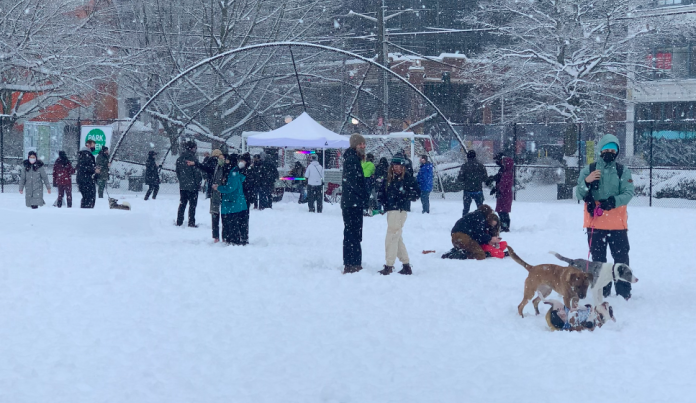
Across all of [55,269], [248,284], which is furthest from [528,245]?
[55,269]

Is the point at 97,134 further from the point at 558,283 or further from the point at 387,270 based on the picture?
the point at 558,283

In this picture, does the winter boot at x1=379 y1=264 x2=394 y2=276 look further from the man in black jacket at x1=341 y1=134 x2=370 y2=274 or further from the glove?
the glove

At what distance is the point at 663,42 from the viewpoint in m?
34.0

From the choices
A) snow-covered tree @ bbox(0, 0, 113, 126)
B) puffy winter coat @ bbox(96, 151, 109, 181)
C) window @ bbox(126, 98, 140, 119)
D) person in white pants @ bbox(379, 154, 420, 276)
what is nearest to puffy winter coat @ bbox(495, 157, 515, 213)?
person in white pants @ bbox(379, 154, 420, 276)

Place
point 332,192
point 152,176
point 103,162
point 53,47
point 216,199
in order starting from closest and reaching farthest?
point 216,199, point 103,162, point 152,176, point 332,192, point 53,47

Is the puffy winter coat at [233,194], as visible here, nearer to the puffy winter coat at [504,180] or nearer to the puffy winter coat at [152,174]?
the puffy winter coat at [504,180]

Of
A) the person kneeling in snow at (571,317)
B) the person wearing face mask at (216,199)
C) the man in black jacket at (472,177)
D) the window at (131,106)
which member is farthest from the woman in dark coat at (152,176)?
the person kneeling in snow at (571,317)

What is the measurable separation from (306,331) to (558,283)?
2.33 metres

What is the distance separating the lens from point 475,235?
11.9 m

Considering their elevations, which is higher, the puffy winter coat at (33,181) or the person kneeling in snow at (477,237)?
the puffy winter coat at (33,181)

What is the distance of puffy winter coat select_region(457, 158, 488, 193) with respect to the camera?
53.4 feet

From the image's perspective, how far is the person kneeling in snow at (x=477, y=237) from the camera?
464 inches

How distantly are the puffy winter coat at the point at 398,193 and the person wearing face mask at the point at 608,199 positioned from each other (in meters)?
2.33

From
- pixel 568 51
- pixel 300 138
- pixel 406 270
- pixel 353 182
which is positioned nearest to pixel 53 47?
pixel 300 138
